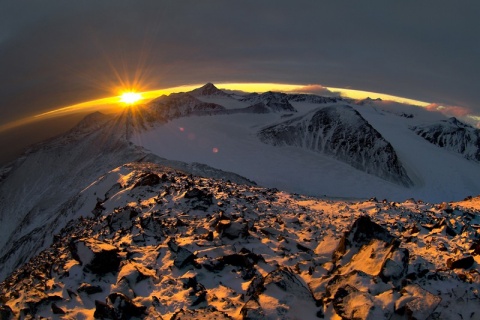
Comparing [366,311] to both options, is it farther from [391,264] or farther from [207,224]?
[207,224]

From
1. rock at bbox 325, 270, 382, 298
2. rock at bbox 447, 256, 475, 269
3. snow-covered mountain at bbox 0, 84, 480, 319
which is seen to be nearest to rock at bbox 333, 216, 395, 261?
snow-covered mountain at bbox 0, 84, 480, 319

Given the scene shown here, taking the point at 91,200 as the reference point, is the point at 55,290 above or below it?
above

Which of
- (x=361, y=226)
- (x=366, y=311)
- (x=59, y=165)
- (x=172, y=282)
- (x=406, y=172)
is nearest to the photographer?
(x=366, y=311)

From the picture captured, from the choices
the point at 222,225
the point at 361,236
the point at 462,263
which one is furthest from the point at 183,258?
the point at 462,263

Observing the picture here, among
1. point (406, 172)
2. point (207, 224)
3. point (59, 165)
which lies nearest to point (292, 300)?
point (207, 224)

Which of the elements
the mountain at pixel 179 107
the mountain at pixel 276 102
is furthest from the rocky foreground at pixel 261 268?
the mountain at pixel 179 107

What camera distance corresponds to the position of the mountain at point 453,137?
156875 millimetres

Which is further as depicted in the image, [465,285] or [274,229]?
[274,229]

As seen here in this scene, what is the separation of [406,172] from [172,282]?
113 m

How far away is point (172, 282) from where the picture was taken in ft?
41.8

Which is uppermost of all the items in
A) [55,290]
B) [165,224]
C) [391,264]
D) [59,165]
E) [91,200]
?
[391,264]

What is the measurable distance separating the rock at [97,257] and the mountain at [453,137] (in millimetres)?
174822

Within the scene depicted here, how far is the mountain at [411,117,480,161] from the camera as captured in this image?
157 meters

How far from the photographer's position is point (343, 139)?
374 ft
